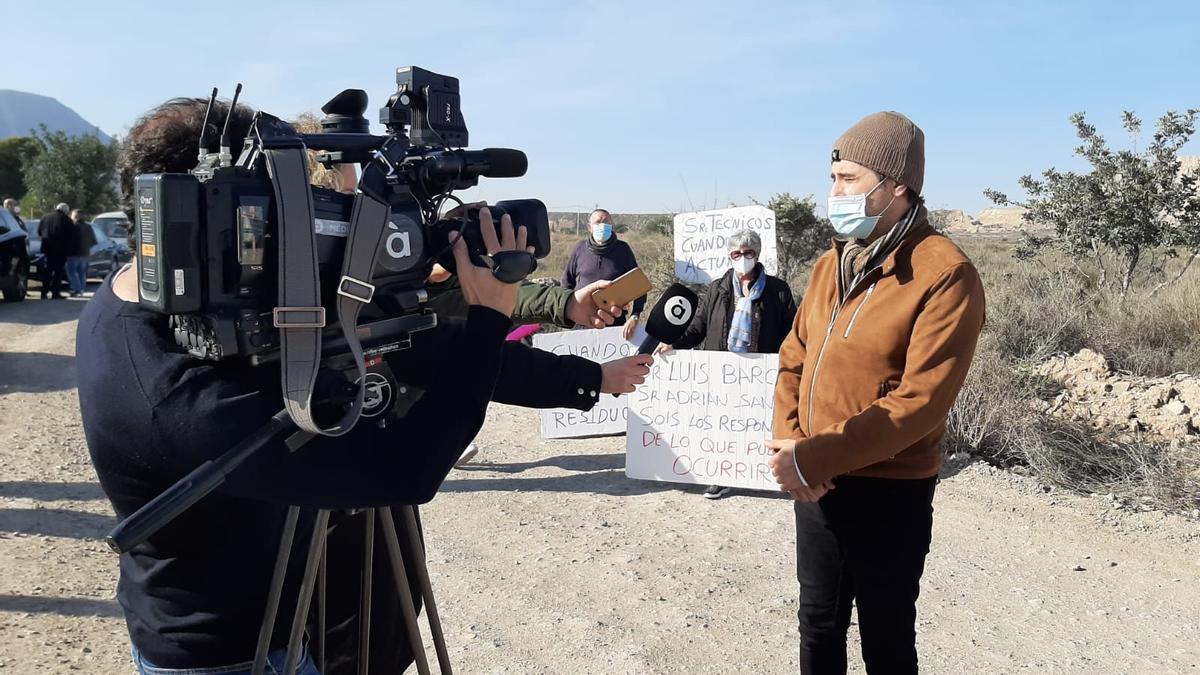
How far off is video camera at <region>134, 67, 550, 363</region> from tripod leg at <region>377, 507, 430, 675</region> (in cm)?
50

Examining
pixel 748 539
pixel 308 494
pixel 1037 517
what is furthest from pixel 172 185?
pixel 1037 517

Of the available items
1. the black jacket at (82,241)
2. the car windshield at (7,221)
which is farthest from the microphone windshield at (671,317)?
the black jacket at (82,241)

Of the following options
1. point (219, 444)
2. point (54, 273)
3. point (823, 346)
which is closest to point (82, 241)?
point (54, 273)

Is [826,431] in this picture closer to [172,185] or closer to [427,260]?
[427,260]

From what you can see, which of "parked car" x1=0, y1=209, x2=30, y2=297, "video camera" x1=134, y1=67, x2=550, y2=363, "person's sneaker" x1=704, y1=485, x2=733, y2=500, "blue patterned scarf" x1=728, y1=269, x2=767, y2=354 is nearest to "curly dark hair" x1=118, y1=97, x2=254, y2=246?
"video camera" x1=134, y1=67, x2=550, y2=363

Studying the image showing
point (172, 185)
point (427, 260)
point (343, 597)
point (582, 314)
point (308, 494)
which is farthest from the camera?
point (582, 314)

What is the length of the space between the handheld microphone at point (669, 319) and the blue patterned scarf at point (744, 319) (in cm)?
398

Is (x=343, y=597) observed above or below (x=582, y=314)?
below

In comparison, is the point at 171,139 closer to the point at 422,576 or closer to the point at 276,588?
the point at 276,588

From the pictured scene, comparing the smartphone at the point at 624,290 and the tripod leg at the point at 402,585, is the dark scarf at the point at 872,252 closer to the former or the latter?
the smartphone at the point at 624,290

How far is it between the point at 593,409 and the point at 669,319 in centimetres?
520

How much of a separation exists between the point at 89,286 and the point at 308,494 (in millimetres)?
21181

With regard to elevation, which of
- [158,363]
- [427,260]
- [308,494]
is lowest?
[308,494]

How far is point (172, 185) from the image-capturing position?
123cm
